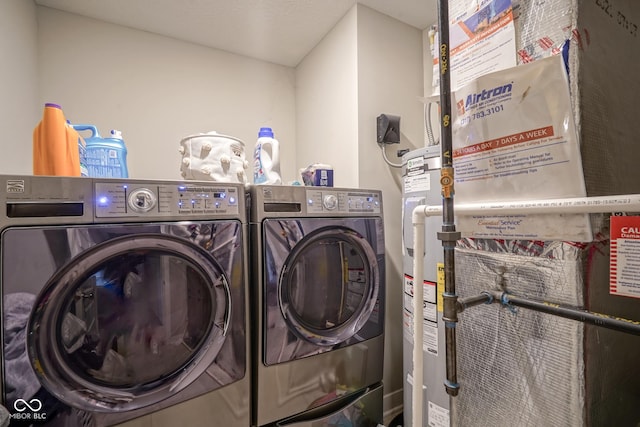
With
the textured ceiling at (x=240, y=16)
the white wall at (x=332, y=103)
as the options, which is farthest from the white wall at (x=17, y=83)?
the white wall at (x=332, y=103)

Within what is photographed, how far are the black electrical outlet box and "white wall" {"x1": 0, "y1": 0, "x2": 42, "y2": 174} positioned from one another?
1633 millimetres

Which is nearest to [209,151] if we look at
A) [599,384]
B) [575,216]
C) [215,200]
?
[215,200]

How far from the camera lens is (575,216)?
0.61m

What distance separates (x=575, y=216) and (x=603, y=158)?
0.22 meters

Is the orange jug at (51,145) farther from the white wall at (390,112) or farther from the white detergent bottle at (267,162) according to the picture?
the white wall at (390,112)

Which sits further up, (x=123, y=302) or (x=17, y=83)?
(x=17, y=83)

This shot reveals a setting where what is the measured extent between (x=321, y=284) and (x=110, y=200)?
0.80m

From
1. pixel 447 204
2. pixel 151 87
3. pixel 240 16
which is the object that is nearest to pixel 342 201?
pixel 447 204

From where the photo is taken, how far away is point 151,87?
1.65 metres

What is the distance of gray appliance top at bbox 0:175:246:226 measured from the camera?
26.7 inches

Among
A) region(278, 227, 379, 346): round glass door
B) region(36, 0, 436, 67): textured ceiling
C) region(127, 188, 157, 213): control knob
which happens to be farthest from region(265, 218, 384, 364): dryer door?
region(36, 0, 436, 67): textured ceiling

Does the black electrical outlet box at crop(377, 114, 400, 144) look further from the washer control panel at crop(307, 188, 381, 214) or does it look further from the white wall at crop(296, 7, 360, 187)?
the washer control panel at crop(307, 188, 381, 214)

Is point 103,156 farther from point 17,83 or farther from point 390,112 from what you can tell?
point 390,112

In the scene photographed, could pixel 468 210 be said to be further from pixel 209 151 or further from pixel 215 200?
pixel 209 151
